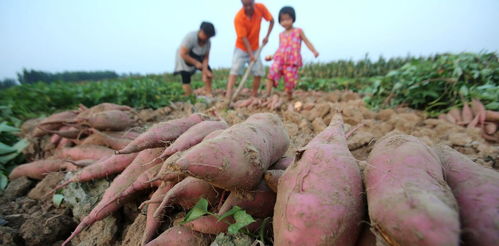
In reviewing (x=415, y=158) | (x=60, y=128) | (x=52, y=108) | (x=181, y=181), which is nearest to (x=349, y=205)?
(x=415, y=158)

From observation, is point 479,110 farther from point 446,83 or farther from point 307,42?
point 307,42

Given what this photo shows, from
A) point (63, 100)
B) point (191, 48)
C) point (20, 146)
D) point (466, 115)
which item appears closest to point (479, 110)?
point (466, 115)

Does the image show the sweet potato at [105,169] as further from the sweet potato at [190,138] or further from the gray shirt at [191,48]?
the gray shirt at [191,48]

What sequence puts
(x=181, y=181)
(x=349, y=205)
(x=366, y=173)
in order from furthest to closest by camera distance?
(x=181, y=181) < (x=366, y=173) < (x=349, y=205)

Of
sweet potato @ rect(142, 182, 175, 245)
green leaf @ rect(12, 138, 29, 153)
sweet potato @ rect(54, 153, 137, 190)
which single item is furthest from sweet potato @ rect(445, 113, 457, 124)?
green leaf @ rect(12, 138, 29, 153)

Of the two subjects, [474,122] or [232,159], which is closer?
[232,159]

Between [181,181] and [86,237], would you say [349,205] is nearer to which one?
[181,181]

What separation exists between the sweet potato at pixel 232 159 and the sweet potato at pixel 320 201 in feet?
0.46

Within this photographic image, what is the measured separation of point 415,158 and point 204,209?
810mm

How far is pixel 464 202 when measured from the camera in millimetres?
738

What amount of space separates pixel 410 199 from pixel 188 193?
856mm

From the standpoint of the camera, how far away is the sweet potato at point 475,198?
25.1 inches

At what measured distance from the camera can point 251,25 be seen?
16.8ft

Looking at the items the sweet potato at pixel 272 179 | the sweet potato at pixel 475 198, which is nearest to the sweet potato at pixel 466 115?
the sweet potato at pixel 475 198
